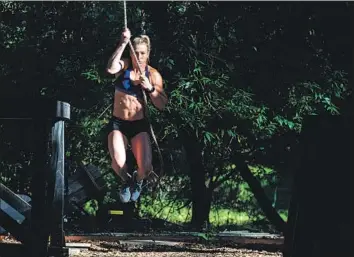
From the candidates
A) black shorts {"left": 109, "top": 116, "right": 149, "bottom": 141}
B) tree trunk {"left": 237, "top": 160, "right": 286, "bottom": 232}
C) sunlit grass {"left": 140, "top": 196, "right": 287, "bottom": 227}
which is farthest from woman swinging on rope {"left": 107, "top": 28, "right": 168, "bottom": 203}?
tree trunk {"left": 237, "top": 160, "right": 286, "bottom": 232}

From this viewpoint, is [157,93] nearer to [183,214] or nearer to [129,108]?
[129,108]

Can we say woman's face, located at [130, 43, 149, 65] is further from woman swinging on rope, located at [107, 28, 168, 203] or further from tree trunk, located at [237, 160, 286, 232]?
A: tree trunk, located at [237, 160, 286, 232]

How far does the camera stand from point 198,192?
360 inches

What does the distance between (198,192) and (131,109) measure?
361 cm

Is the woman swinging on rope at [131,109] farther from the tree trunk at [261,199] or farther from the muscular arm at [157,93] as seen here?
the tree trunk at [261,199]

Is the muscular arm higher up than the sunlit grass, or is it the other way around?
the muscular arm

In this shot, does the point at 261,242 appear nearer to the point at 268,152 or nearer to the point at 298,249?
the point at 268,152

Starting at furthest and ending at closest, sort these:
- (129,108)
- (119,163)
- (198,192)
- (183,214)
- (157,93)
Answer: (183,214), (198,192), (157,93), (119,163), (129,108)

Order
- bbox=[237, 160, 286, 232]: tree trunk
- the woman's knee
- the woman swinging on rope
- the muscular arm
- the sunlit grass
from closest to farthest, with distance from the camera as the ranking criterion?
1. the woman swinging on rope
2. the woman's knee
3. the muscular arm
4. the sunlit grass
5. bbox=[237, 160, 286, 232]: tree trunk

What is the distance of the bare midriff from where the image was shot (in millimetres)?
5766

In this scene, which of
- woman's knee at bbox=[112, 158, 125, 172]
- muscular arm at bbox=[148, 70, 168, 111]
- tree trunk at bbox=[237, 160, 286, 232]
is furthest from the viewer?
tree trunk at bbox=[237, 160, 286, 232]

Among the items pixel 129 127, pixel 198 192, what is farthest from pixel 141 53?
pixel 198 192

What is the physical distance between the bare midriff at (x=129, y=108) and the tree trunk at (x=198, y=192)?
8.60 ft

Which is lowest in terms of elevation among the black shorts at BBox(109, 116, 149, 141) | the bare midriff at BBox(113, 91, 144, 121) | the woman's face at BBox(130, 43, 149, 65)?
the black shorts at BBox(109, 116, 149, 141)
